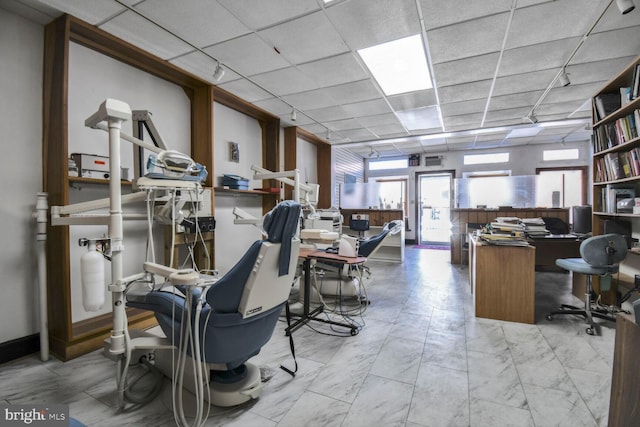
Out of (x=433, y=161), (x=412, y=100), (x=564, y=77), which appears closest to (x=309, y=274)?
(x=412, y=100)

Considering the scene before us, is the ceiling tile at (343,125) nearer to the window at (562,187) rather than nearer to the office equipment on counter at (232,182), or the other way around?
the office equipment on counter at (232,182)

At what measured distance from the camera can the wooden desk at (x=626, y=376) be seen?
0.95 m

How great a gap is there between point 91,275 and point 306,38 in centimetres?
267

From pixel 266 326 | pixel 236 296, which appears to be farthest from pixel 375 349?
pixel 236 296

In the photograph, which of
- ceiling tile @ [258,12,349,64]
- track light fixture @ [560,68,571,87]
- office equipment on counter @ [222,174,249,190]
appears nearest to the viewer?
ceiling tile @ [258,12,349,64]

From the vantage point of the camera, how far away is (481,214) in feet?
19.1

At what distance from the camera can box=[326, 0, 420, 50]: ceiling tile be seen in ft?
7.77

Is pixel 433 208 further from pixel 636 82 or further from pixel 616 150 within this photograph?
pixel 636 82

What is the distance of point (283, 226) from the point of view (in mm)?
1651

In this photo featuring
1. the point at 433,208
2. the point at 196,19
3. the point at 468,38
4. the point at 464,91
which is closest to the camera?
the point at 196,19

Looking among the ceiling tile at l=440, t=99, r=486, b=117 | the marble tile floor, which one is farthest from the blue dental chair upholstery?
the ceiling tile at l=440, t=99, r=486, b=117

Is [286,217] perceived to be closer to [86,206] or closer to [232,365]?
[232,365]

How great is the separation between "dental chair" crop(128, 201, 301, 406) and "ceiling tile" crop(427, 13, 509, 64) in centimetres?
238

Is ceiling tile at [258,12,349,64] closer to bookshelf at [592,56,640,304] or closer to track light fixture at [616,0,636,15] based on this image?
track light fixture at [616,0,636,15]
